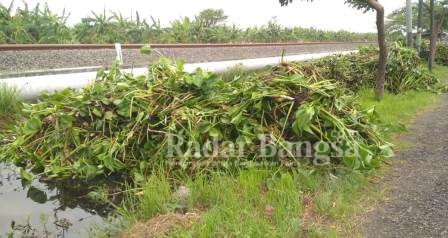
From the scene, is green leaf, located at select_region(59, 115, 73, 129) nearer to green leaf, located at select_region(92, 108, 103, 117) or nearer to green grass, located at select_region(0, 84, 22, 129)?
green leaf, located at select_region(92, 108, 103, 117)

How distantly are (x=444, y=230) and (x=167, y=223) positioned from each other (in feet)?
5.60

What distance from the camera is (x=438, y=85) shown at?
997 centimetres

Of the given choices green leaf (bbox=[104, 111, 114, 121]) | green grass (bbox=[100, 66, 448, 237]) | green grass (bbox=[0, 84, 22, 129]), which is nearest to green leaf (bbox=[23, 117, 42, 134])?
green leaf (bbox=[104, 111, 114, 121])

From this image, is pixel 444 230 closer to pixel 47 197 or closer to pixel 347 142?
pixel 347 142


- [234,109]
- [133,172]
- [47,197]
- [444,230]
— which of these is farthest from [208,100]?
[444,230]

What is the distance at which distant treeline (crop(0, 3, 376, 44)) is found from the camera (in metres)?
10.9

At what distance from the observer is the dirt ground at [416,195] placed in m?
2.90

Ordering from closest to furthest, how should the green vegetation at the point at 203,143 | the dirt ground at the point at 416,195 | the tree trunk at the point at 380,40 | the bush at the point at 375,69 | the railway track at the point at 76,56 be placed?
the dirt ground at the point at 416,195 → the green vegetation at the point at 203,143 → the tree trunk at the point at 380,40 → the railway track at the point at 76,56 → the bush at the point at 375,69

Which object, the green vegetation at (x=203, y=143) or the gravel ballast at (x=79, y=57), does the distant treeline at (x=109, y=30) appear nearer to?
the gravel ballast at (x=79, y=57)

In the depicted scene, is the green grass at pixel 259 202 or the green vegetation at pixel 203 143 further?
the green vegetation at pixel 203 143

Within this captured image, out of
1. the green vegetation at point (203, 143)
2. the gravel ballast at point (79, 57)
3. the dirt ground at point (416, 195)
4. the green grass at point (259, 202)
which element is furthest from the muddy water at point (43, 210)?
the gravel ballast at point (79, 57)

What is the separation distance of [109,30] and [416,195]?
13.0 meters

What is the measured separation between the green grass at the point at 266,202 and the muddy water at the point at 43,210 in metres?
0.34

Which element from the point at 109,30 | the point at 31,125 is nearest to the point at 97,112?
the point at 31,125
